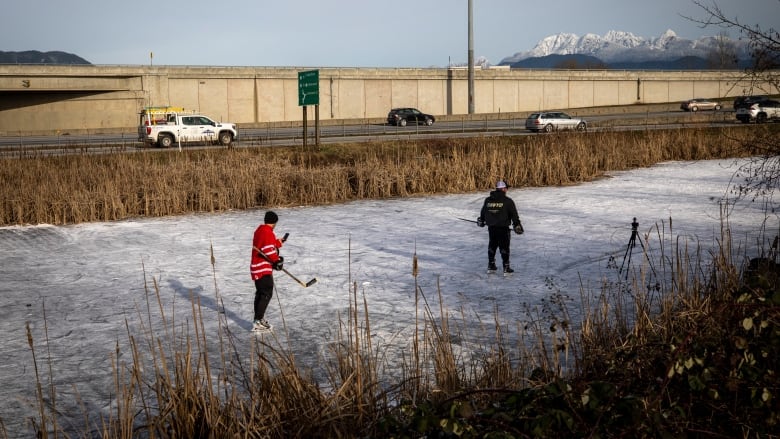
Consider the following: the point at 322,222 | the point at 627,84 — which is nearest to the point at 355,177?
the point at 322,222

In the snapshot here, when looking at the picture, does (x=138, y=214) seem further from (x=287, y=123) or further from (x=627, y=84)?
(x=627, y=84)

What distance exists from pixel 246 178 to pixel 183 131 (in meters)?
14.2

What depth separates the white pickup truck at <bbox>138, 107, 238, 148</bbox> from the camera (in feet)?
107

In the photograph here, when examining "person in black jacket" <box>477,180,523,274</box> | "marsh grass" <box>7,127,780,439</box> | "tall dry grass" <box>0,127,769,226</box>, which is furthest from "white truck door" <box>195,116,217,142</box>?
"person in black jacket" <box>477,180,523,274</box>

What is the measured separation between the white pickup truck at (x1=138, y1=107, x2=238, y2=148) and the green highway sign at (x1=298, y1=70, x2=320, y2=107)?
6195 millimetres

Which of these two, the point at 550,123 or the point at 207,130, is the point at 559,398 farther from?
the point at 550,123

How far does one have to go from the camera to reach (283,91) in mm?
60688

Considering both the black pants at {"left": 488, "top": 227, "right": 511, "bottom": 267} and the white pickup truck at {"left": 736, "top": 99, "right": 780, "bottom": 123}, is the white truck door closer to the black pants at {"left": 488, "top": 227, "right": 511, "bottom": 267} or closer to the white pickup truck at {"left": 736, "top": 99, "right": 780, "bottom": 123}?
the black pants at {"left": 488, "top": 227, "right": 511, "bottom": 267}

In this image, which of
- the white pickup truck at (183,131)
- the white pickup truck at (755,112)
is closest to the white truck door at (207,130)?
the white pickup truck at (183,131)

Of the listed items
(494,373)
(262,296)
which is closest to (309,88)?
(262,296)

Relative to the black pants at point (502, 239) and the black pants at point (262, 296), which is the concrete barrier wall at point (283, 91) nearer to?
the black pants at point (502, 239)

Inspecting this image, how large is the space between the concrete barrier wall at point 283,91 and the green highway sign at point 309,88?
21.1 meters

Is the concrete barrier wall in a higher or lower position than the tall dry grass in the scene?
higher

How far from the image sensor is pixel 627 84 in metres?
74.8
